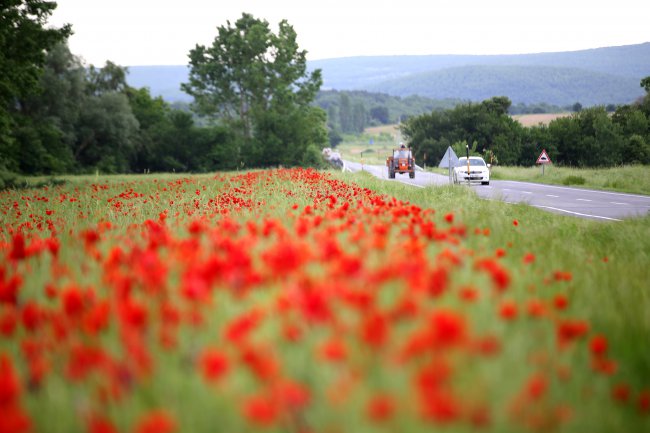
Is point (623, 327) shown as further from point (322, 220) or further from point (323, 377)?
point (322, 220)

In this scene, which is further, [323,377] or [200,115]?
[200,115]

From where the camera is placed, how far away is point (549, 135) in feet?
222

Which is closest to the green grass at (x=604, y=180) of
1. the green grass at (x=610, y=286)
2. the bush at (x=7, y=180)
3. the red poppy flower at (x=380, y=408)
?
the green grass at (x=610, y=286)

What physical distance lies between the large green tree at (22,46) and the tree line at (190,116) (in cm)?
1037

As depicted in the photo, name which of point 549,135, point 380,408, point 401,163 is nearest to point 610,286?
point 380,408

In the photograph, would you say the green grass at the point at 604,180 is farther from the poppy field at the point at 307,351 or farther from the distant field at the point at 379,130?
the distant field at the point at 379,130

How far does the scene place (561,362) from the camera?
2.17 meters

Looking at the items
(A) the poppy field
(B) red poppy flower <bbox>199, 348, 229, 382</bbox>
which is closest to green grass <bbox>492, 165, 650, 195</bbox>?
(A) the poppy field

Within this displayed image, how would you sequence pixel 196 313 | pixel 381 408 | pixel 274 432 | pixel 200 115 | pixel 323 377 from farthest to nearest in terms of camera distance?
pixel 200 115
pixel 196 313
pixel 323 377
pixel 274 432
pixel 381 408

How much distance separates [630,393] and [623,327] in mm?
817

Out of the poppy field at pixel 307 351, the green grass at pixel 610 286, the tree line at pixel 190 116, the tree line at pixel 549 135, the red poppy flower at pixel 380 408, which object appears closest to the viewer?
the red poppy flower at pixel 380 408

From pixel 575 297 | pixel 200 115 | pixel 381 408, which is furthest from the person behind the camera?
pixel 200 115

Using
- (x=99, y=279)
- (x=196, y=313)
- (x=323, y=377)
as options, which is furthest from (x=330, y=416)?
(x=99, y=279)

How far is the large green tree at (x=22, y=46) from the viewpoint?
22.4m
